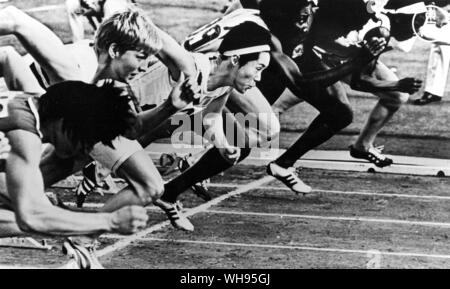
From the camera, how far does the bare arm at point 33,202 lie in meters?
5.60

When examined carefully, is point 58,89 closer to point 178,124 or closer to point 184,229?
point 178,124

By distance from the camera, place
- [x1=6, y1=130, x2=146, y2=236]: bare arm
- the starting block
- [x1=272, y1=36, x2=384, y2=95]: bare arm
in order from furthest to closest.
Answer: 1. the starting block
2. [x1=272, y1=36, x2=384, y2=95]: bare arm
3. [x1=6, y1=130, x2=146, y2=236]: bare arm

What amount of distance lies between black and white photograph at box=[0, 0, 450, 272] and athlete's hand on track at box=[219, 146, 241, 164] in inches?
0.5

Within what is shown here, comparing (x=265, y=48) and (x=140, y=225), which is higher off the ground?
(x=265, y=48)

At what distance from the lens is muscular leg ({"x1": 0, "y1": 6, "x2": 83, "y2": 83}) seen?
222 inches

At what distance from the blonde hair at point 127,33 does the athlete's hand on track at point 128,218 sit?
0.85 meters

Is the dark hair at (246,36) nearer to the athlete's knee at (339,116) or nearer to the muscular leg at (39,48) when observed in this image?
the athlete's knee at (339,116)

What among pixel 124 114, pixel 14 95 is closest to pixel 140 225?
pixel 124 114

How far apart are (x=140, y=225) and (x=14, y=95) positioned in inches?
37.9

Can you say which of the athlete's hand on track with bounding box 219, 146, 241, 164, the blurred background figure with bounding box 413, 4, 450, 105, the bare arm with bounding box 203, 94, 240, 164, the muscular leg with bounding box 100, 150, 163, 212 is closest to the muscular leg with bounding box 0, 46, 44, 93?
the muscular leg with bounding box 100, 150, 163, 212

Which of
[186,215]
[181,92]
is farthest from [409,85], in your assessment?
[186,215]

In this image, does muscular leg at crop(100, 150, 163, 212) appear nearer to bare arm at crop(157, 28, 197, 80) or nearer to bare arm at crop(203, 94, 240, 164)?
bare arm at crop(203, 94, 240, 164)
